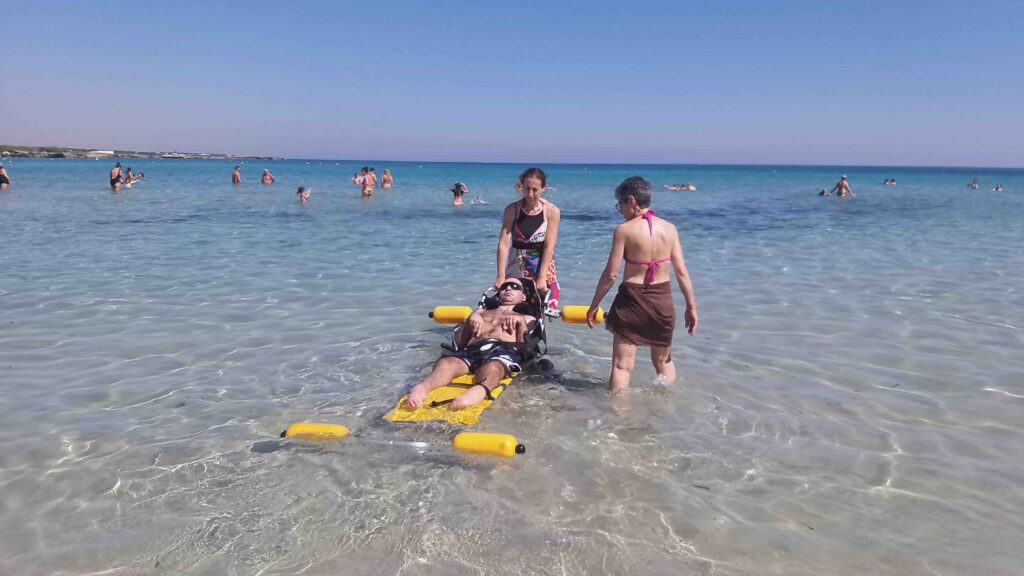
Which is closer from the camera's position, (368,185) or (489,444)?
(489,444)

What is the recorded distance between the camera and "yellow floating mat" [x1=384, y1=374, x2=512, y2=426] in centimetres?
511

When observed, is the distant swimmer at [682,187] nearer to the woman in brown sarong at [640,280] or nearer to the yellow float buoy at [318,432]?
the woman in brown sarong at [640,280]

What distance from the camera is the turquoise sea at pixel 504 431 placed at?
3674 mm

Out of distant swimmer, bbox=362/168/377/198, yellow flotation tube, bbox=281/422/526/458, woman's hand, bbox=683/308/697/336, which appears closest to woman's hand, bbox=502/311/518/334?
woman's hand, bbox=683/308/697/336

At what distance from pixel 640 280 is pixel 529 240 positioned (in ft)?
5.23

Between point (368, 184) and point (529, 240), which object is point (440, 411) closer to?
point (529, 240)

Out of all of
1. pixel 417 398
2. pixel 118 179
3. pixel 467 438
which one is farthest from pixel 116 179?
pixel 467 438

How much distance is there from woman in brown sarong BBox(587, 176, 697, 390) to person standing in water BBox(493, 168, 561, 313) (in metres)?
1.03

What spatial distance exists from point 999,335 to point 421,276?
8.12 metres

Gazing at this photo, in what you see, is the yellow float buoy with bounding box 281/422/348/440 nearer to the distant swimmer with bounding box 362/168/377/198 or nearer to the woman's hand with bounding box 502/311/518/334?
the woman's hand with bounding box 502/311/518/334

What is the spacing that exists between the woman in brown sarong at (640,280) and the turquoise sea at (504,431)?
0.51 m

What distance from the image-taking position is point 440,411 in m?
5.22

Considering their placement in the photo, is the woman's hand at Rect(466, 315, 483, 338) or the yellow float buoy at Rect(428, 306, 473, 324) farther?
the yellow float buoy at Rect(428, 306, 473, 324)

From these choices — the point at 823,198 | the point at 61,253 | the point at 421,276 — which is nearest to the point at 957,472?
the point at 421,276
